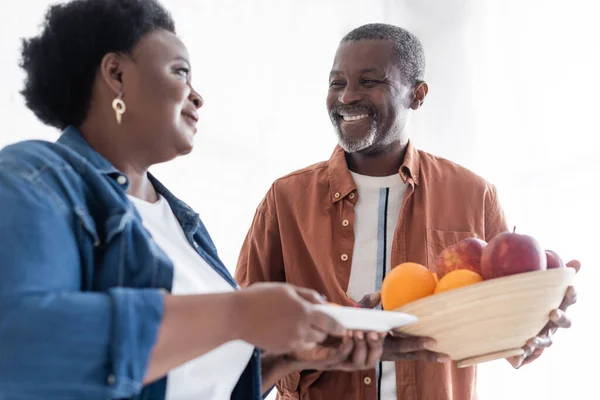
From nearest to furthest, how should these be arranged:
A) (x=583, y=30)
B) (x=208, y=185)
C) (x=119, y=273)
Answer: (x=119, y=273) → (x=208, y=185) → (x=583, y=30)

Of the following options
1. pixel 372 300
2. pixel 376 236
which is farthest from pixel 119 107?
pixel 376 236

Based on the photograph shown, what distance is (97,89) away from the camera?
121 centimetres

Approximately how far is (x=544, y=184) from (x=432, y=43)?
94 centimetres

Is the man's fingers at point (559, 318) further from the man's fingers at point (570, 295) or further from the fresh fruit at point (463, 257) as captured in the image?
the fresh fruit at point (463, 257)

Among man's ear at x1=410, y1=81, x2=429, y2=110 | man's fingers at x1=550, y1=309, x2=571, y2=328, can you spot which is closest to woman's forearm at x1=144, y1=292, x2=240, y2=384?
man's fingers at x1=550, y1=309, x2=571, y2=328

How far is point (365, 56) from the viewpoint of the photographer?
1991 mm

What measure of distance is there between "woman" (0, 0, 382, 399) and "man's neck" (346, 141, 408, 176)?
26.7 inches

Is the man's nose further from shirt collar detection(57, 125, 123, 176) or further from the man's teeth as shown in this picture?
shirt collar detection(57, 125, 123, 176)

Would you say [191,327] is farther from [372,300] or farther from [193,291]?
[372,300]

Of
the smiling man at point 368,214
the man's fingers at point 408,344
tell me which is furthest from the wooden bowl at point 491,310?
the smiling man at point 368,214

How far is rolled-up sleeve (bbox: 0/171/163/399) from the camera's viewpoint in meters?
0.85

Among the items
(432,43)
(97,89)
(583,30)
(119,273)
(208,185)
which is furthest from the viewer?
(432,43)

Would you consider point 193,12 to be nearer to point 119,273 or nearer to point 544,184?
point 544,184

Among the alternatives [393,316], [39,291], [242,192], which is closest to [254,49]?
[242,192]
